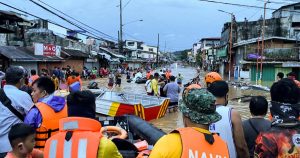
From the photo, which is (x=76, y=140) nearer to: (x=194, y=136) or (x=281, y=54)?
(x=194, y=136)

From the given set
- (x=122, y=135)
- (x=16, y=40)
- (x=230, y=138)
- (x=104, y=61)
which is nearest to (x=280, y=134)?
(x=230, y=138)

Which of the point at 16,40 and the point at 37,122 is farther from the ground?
the point at 16,40

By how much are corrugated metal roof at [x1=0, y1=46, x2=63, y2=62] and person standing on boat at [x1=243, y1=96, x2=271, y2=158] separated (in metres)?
23.9

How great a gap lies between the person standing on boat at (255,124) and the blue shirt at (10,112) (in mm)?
2507

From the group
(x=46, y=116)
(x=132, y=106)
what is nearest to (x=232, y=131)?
(x=46, y=116)

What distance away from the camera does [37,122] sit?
4035mm

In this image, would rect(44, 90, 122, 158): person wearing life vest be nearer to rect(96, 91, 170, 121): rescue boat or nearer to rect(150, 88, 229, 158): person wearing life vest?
rect(150, 88, 229, 158): person wearing life vest

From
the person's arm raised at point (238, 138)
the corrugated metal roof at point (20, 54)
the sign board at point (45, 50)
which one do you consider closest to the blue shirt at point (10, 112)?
the person's arm raised at point (238, 138)

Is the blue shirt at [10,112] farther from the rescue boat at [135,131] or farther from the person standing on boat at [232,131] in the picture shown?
the person standing on boat at [232,131]

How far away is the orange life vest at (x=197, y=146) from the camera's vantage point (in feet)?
8.33

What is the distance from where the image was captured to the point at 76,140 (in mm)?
3127

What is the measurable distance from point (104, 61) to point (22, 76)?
5073 centimetres

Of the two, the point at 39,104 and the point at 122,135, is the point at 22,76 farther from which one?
the point at 122,135

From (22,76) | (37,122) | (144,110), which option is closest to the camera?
(37,122)
